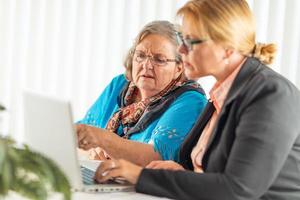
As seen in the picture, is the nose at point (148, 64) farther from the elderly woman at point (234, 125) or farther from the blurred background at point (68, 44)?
the blurred background at point (68, 44)

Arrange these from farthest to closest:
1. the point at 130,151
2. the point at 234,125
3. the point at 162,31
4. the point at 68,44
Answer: the point at 68,44, the point at 162,31, the point at 130,151, the point at 234,125

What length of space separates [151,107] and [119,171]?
29.5 inches

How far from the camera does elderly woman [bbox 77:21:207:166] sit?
2186 millimetres

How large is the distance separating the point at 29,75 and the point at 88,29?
494 mm

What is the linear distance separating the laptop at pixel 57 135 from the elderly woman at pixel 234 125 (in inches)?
3.3

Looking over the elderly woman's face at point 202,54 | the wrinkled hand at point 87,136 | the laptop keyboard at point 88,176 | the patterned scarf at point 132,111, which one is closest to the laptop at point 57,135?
the laptop keyboard at point 88,176

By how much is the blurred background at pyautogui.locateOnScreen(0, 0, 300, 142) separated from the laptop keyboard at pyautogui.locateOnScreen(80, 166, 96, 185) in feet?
4.03

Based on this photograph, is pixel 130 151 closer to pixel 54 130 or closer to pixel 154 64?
pixel 154 64

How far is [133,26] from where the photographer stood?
326 cm

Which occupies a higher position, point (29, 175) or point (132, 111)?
point (29, 175)

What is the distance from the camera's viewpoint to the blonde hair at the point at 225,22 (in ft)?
5.64

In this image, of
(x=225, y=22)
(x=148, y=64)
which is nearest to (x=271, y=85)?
(x=225, y=22)

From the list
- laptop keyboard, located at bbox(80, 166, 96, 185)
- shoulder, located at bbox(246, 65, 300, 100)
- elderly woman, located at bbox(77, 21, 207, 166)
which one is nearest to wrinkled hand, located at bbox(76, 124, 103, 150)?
elderly woman, located at bbox(77, 21, 207, 166)

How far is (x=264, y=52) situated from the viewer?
71.3 inches
